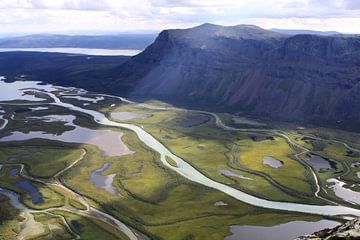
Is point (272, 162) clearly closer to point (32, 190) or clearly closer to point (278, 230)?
point (278, 230)

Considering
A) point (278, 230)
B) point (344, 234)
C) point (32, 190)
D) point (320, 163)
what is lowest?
point (32, 190)

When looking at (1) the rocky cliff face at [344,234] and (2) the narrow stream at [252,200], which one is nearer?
(1) the rocky cliff face at [344,234]

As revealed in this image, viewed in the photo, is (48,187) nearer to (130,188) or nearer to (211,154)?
(130,188)

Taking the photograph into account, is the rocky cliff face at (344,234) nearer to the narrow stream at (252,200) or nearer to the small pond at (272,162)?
the narrow stream at (252,200)

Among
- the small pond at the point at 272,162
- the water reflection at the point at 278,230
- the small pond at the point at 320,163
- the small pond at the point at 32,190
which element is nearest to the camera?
the water reflection at the point at 278,230

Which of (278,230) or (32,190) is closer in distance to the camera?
(278,230)

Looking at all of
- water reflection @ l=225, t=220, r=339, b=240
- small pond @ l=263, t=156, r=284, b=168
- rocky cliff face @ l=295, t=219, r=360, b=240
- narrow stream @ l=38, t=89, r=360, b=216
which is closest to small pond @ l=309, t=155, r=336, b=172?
small pond @ l=263, t=156, r=284, b=168

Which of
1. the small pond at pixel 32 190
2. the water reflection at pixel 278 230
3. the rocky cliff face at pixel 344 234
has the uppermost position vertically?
the rocky cliff face at pixel 344 234

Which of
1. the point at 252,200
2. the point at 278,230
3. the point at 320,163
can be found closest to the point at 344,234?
the point at 278,230

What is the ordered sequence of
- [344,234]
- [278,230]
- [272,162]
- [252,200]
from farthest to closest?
1. [272,162]
2. [252,200]
3. [278,230]
4. [344,234]

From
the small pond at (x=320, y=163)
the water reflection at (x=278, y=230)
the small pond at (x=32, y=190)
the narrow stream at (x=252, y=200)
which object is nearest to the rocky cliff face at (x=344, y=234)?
the water reflection at (x=278, y=230)

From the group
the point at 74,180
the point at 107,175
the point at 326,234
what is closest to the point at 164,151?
the point at 107,175
